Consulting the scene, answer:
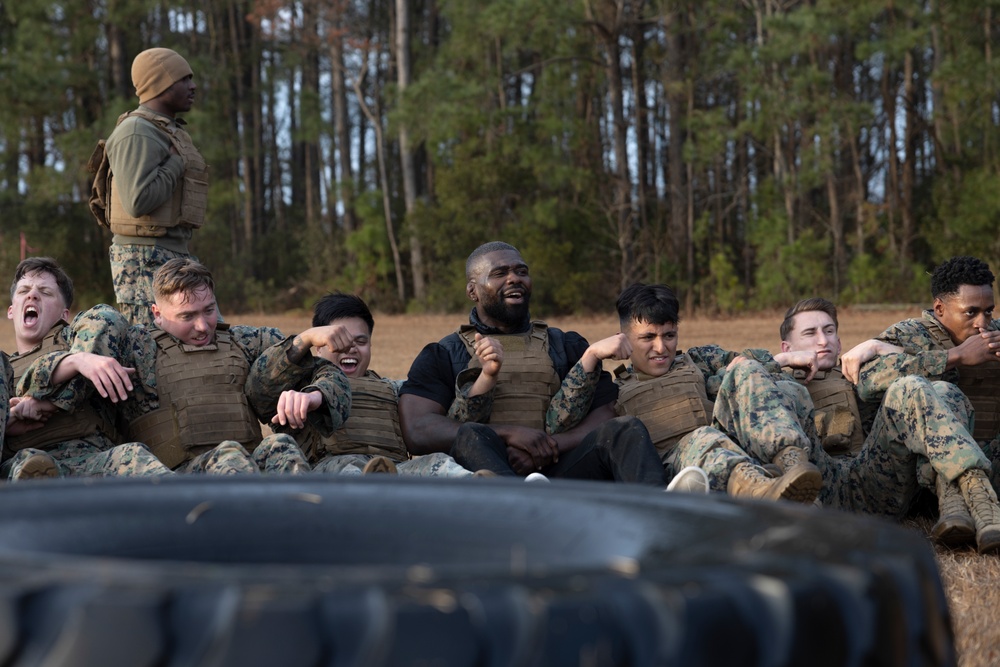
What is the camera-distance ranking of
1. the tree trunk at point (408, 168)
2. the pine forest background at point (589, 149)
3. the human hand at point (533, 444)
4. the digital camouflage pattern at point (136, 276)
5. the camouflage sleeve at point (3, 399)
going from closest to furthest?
the camouflage sleeve at point (3, 399)
the human hand at point (533, 444)
the digital camouflage pattern at point (136, 276)
the pine forest background at point (589, 149)
the tree trunk at point (408, 168)

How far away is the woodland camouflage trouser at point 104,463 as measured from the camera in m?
4.03

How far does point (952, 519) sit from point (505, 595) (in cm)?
348

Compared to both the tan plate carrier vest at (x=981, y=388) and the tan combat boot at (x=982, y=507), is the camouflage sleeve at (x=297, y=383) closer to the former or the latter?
the tan combat boot at (x=982, y=507)

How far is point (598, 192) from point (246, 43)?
15.8m

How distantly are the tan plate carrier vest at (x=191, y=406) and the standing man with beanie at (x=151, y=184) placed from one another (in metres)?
0.93

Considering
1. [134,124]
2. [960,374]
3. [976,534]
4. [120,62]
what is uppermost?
[120,62]

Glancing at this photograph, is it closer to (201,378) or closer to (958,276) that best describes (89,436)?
(201,378)

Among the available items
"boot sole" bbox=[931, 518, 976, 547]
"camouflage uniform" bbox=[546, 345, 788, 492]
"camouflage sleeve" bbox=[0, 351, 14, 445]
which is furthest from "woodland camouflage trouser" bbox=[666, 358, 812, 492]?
"camouflage sleeve" bbox=[0, 351, 14, 445]

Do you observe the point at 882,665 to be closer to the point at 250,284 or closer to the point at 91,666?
the point at 91,666

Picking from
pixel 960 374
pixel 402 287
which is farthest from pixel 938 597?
pixel 402 287

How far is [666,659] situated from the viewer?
1.05 meters

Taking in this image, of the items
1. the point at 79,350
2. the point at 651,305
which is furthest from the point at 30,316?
the point at 651,305

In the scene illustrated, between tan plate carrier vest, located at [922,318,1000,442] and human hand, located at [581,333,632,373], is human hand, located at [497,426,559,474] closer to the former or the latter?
human hand, located at [581,333,632,373]

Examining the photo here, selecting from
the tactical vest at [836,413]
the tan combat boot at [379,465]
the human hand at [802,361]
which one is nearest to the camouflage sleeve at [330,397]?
the tan combat boot at [379,465]
